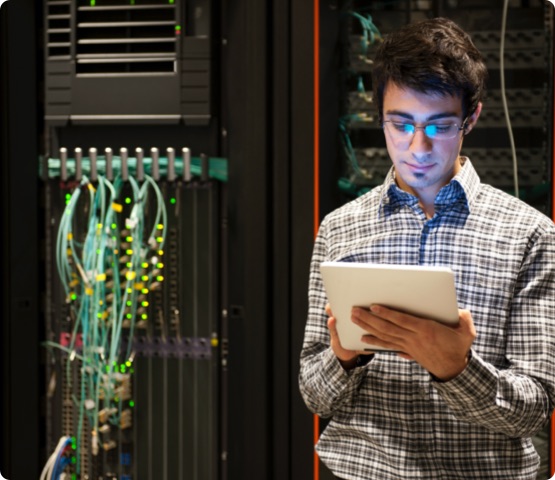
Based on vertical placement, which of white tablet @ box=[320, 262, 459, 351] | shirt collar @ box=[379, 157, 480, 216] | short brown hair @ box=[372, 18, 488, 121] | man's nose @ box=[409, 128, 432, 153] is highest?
short brown hair @ box=[372, 18, 488, 121]

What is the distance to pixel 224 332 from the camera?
8.21 feet

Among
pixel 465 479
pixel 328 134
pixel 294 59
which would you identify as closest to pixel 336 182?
pixel 328 134

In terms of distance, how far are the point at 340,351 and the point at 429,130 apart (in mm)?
436

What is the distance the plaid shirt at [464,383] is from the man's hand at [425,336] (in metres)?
0.04

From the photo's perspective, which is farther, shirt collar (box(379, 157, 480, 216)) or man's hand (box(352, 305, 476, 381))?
shirt collar (box(379, 157, 480, 216))

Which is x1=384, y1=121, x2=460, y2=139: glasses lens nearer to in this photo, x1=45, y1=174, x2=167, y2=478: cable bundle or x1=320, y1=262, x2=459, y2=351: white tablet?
x1=320, y1=262, x2=459, y2=351: white tablet

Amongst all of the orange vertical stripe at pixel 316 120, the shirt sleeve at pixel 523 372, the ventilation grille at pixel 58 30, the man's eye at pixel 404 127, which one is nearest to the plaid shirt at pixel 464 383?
the shirt sleeve at pixel 523 372

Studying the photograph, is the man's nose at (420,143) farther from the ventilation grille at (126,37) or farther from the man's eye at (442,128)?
the ventilation grille at (126,37)

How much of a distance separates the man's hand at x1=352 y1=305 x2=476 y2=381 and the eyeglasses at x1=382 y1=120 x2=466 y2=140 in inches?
14.2

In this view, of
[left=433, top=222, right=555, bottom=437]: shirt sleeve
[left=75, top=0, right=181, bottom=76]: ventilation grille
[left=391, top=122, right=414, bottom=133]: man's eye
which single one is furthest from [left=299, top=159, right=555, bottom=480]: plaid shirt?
[left=75, top=0, right=181, bottom=76]: ventilation grille

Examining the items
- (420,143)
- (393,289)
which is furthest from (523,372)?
(420,143)

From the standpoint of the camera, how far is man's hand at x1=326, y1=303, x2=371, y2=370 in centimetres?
152

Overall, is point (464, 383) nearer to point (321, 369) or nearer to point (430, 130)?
point (321, 369)

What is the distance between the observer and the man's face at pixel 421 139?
1.60m
